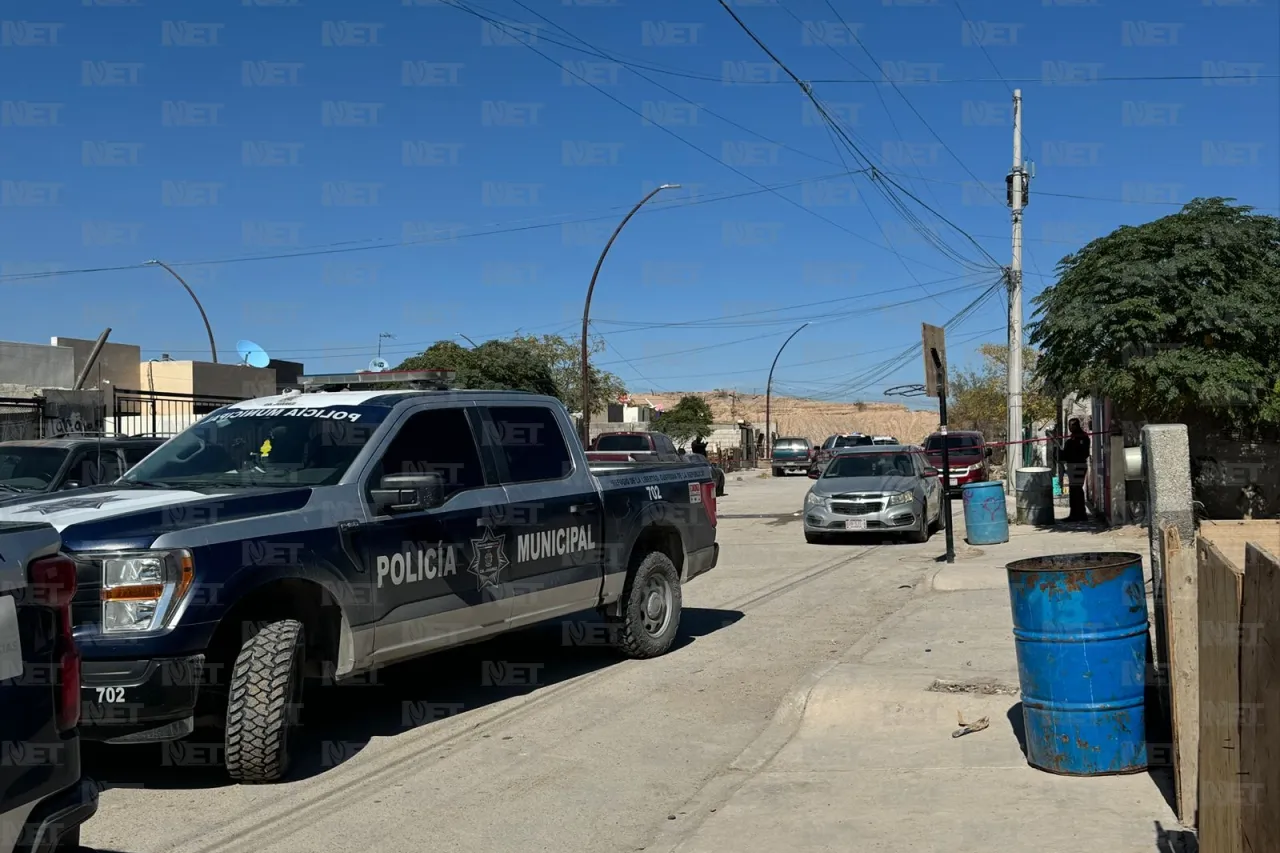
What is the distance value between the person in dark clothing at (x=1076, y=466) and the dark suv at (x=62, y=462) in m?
13.8

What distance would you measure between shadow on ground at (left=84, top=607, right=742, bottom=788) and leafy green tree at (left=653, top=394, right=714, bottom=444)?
56.2m

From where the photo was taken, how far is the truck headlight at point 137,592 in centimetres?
511

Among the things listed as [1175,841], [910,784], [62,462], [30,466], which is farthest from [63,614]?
[30,466]

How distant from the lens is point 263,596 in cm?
571

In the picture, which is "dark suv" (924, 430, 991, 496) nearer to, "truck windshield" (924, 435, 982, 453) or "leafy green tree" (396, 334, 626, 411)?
"truck windshield" (924, 435, 982, 453)

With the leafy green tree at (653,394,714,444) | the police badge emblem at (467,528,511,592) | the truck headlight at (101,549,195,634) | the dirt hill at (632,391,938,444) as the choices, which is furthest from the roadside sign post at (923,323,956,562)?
the dirt hill at (632,391,938,444)

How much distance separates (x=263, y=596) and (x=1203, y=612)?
422cm

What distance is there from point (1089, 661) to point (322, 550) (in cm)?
377

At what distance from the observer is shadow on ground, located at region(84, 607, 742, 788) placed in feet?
19.3

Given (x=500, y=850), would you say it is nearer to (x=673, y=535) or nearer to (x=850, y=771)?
(x=850, y=771)

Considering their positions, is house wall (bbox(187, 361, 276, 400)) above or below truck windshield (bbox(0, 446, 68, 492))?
above

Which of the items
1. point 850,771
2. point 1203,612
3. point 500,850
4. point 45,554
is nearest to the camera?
point 45,554

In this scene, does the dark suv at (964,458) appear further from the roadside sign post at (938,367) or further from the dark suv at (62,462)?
the dark suv at (62,462)

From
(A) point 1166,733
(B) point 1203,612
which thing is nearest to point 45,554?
(B) point 1203,612
